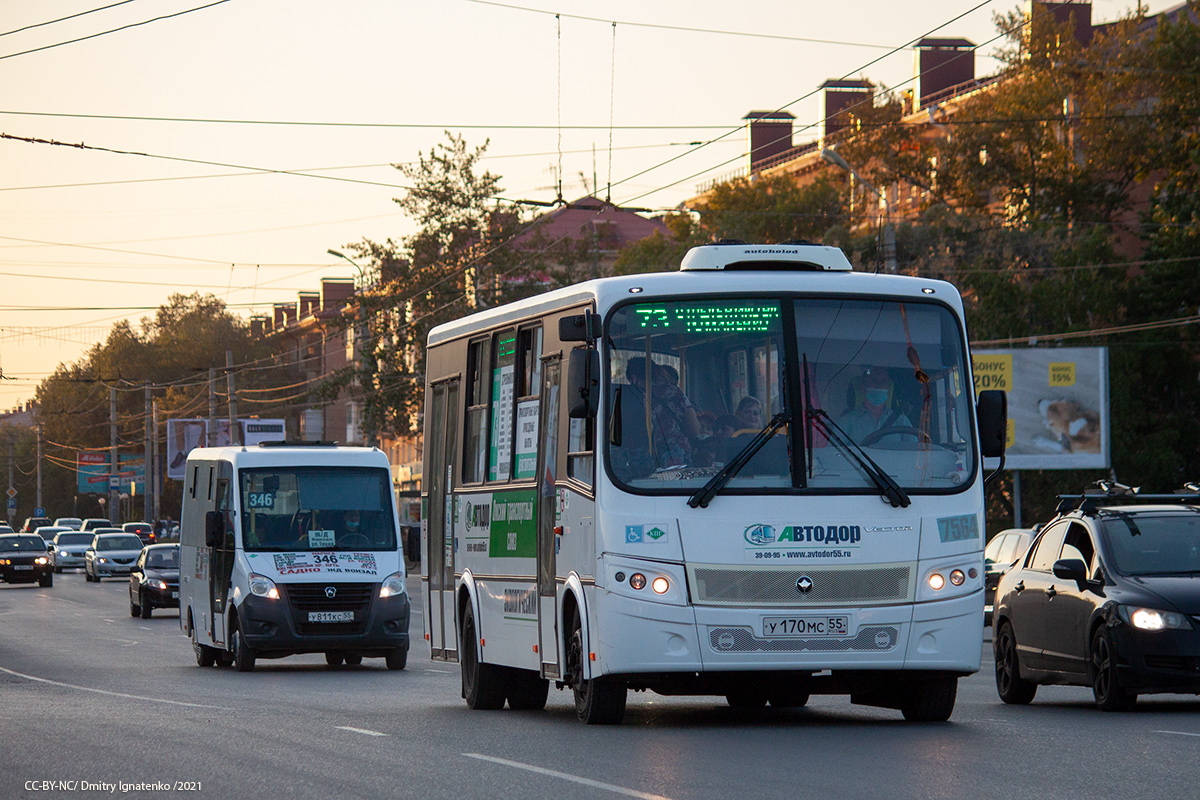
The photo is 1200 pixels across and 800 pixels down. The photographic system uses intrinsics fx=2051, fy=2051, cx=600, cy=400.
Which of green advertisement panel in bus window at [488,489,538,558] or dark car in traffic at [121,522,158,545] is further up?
green advertisement panel in bus window at [488,489,538,558]

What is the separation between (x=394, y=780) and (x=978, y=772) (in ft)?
9.79

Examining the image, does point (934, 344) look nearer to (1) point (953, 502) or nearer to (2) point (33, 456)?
(1) point (953, 502)

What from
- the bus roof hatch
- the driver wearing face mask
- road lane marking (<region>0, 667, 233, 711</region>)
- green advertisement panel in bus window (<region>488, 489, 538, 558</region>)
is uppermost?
the bus roof hatch

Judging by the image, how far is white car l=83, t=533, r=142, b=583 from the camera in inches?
2557

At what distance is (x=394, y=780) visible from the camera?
412 inches

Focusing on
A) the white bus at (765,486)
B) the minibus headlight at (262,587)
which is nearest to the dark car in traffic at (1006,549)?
the minibus headlight at (262,587)

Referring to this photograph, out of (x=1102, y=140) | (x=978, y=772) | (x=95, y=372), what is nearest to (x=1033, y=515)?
(x=1102, y=140)

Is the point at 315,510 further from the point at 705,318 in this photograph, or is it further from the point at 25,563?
the point at 25,563

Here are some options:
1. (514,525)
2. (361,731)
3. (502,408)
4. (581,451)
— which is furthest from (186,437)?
(581,451)

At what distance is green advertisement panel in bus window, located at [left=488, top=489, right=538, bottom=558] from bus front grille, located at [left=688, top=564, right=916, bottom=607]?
2.11 metres

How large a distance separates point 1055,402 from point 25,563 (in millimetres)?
34421

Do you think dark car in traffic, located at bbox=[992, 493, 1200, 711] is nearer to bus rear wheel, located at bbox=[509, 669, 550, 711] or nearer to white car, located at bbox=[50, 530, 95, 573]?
bus rear wheel, located at bbox=[509, 669, 550, 711]

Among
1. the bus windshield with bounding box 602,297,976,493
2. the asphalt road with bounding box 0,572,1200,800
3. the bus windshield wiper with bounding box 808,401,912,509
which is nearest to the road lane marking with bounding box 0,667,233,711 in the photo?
the asphalt road with bounding box 0,572,1200,800

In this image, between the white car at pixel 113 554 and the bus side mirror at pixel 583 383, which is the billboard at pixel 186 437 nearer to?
the white car at pixel 113 554
